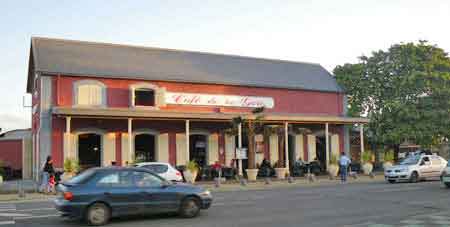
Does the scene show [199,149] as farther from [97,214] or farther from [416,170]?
[97,214]

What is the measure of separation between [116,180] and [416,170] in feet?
58.7

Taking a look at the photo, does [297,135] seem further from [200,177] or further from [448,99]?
[448,99]

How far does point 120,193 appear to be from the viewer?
36.7ft

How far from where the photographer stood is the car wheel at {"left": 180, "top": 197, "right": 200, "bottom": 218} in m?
12.0

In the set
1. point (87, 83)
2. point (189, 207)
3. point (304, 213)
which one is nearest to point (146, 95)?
point (87, 83)

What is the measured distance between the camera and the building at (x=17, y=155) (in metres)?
31.0

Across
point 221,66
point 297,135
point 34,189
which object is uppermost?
point 221,66

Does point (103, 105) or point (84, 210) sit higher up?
point (103, 105)

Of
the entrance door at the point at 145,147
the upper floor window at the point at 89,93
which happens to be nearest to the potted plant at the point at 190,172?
the entrance door at the point at 145,147

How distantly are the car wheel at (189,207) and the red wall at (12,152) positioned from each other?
81.0 feet

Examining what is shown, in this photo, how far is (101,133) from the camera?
2692 cm

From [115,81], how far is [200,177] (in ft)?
23.5

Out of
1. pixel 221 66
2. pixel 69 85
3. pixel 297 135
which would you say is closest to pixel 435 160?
pixel 297 135

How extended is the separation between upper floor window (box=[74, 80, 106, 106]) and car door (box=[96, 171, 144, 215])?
1603cm
